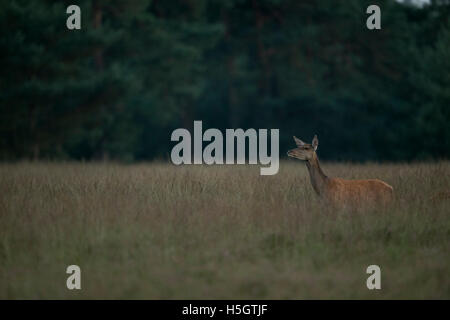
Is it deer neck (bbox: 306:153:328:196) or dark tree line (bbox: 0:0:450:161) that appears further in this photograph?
dark tree line (bbox: 0:0:450:161)

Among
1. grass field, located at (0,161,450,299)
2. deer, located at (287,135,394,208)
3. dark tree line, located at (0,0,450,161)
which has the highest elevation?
dark tree line, located at (0,0,450,161)

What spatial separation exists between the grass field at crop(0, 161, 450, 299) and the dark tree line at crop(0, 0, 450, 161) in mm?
14621

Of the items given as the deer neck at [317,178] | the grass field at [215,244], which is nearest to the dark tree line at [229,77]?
the grass field at [215,244]

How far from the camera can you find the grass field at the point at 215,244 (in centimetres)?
536

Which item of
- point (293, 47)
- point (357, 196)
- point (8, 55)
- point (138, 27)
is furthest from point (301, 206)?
point (293, 47)

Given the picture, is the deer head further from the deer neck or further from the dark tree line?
the dark tree line

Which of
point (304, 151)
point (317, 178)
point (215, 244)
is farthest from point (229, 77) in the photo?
point (215, 244)

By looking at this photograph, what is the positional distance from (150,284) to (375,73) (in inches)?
1136

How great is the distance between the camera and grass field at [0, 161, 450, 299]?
17.6 ft

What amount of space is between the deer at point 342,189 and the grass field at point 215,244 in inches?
9.7

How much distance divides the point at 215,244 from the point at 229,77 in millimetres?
27219

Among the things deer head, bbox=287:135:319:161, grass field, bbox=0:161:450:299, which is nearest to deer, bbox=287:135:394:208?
deer head, bbox=287:135:319:161

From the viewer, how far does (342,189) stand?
8.44 metres

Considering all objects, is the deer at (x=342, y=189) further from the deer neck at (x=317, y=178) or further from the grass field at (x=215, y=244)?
the grass field at (x=215, y=244)
